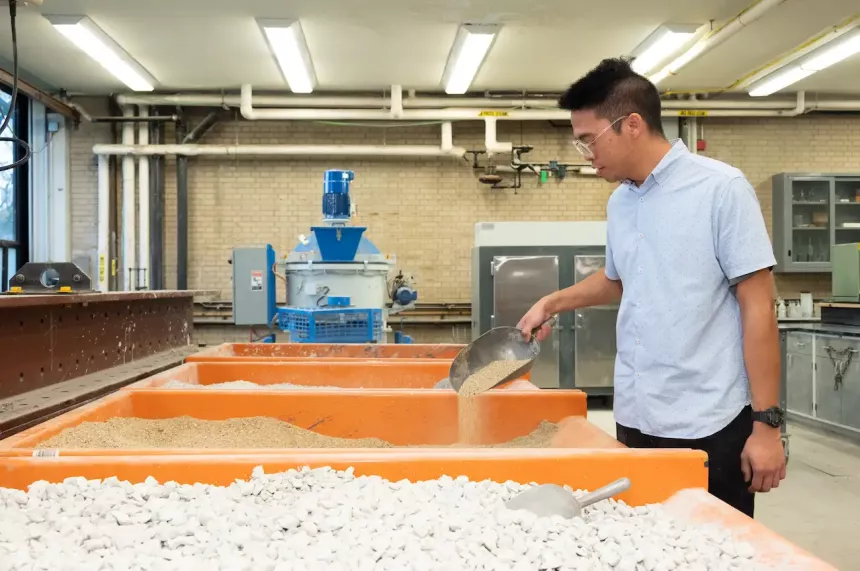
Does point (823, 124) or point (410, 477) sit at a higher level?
point (823, 124)

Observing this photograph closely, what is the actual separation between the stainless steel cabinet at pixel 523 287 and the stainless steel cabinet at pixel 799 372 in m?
2.03

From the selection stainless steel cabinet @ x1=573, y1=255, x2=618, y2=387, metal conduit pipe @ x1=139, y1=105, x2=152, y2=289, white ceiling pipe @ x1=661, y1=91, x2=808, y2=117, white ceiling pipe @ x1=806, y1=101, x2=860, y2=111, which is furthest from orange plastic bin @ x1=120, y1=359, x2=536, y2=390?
white ceiling pipe @ x1=806, y1=101, x2=860, y2=111

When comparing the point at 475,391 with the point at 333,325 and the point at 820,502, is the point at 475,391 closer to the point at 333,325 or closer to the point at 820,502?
the point at 333,325

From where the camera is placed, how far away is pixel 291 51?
17.7 ft

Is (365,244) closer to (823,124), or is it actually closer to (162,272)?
(162,272)

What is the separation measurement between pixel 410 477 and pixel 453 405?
77cm

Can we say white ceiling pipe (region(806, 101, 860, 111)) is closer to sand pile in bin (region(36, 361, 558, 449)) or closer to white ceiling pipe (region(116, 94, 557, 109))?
white ceiling pipe (region(116, 94, 557, 109))

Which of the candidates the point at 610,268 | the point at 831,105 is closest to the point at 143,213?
the point at 610,268

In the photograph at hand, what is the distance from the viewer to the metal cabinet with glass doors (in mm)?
6996

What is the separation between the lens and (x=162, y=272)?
6.97 m

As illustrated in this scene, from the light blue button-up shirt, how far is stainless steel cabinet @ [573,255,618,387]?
4.92m

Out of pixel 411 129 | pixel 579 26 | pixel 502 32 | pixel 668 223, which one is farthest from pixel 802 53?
pixel 668 223

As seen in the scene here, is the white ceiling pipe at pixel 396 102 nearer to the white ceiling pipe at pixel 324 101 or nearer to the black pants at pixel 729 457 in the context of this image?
the white ceiling pipe at pixel 324 101

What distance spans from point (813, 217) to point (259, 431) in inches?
281
